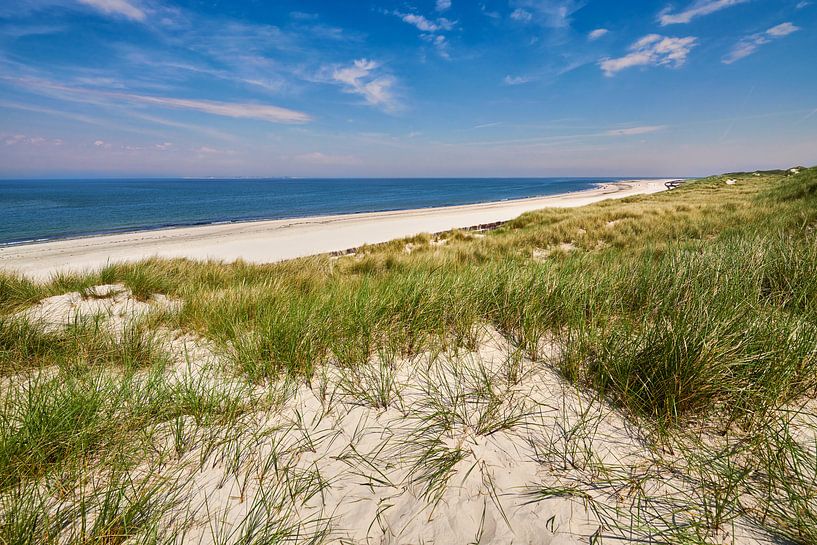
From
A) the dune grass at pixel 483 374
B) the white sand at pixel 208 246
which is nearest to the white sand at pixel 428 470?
the dune grass at pixel 483 374

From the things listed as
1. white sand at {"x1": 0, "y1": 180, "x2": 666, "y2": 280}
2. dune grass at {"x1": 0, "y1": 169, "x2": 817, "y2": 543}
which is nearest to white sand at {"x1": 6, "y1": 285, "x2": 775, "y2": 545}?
dune grass at {"x1": 0, "y1": 169, "x2": 817, "y2": 543}

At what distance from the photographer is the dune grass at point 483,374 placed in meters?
1.52

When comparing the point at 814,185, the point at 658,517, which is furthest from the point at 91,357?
the point at 814,185

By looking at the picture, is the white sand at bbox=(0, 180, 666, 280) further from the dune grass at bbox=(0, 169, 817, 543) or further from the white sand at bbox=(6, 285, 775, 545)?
the white sand at bbox=(6, 285, 775, 545)

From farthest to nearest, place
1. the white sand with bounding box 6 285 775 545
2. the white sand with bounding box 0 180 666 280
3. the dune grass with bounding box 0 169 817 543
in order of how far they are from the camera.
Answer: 1. the white sand with bounding box 0 180 666 280
2. the dune grass with bounding box 0 169 817 543
3. the white sand with bounding box 6 285 775 545

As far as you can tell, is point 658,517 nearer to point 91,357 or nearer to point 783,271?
point 783,271

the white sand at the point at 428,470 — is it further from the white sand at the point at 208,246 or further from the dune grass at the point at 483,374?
the white sand at the point at 208,246

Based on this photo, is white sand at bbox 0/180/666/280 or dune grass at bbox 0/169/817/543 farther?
white sand at bbox 0/180/666/280

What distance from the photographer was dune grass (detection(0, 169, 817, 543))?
152cm

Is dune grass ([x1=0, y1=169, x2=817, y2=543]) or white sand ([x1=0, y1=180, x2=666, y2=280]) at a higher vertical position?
dune grass ([x1=0, y1=169, x2=817, y2=543])

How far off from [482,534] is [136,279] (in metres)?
6.22

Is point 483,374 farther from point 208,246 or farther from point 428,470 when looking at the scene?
point 208,246

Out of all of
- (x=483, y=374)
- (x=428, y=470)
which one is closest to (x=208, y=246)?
(x=483, y=374)

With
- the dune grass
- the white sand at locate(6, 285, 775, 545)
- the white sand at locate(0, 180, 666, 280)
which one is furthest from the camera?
the white sand at locate(0, 180, 666, 280)
